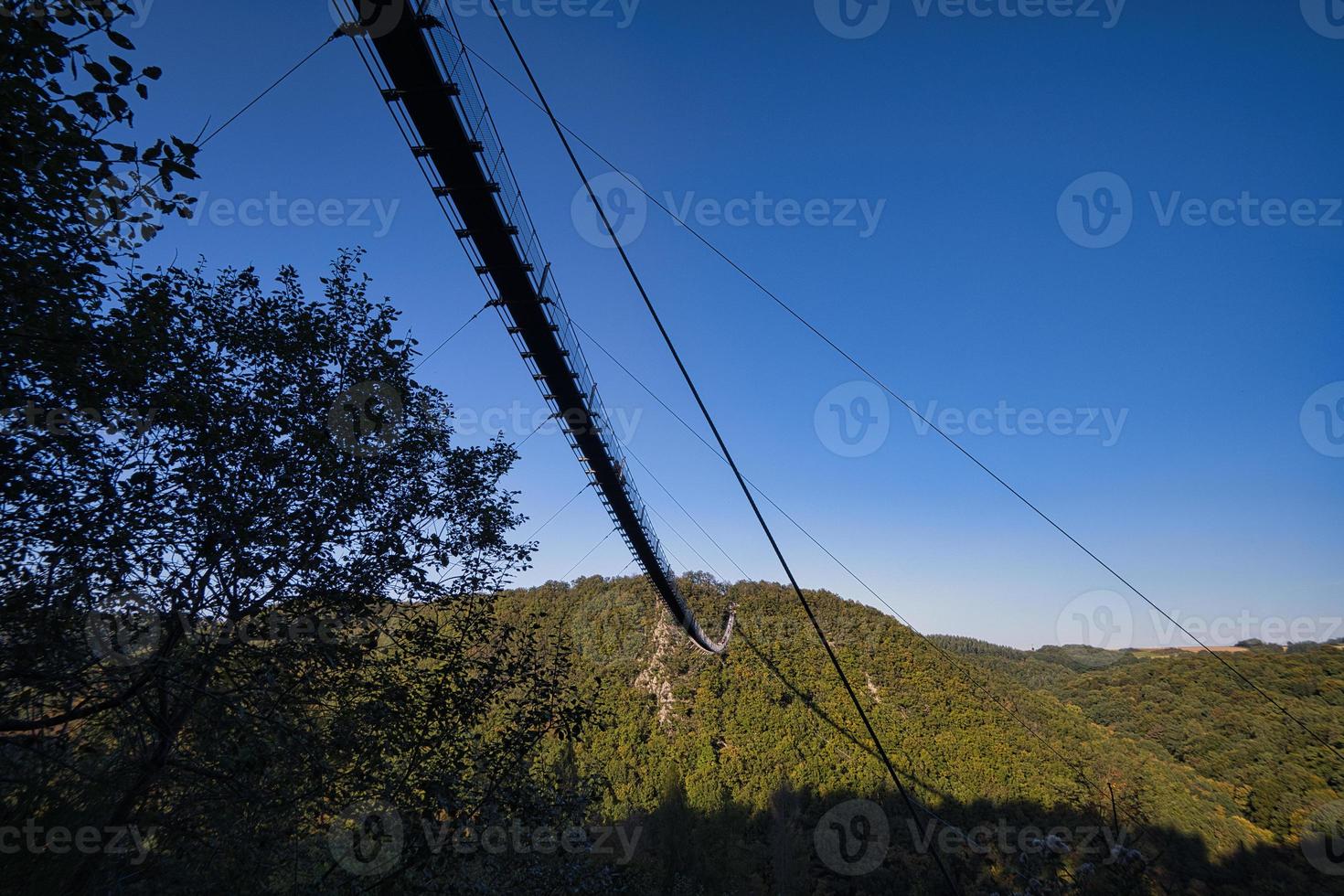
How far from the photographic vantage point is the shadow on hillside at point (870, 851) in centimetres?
1758

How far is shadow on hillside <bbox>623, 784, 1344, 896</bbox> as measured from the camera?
17.6 metres

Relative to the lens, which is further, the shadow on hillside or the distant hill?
the distant hill

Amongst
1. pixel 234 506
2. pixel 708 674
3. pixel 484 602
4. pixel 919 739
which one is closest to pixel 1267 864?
pixel 919 739

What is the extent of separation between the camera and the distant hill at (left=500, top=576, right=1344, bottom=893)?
21859mm

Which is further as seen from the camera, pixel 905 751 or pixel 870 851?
pixel 905 751

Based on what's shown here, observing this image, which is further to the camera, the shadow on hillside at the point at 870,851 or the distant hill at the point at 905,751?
the distant hill at the point at 905,751

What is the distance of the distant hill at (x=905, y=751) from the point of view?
21859mm

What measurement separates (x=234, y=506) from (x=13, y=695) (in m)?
1.51

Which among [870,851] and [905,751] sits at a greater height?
[905,751]

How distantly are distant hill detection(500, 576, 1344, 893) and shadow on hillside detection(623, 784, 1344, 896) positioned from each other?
0.11 m

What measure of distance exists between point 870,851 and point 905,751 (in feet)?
20.4

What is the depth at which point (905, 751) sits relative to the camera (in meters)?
30.2

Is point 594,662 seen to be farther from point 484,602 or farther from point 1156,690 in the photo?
point 1156,690

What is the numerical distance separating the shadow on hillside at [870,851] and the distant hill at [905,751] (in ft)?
0.37
